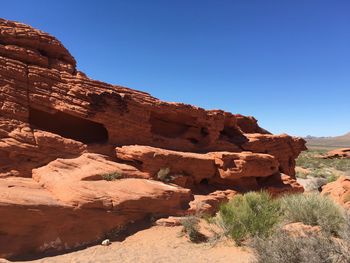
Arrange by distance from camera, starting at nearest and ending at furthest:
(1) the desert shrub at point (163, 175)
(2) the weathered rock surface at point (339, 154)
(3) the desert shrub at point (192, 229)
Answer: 1. (3) the desert shrub at point (192, 229)
2. (1) the desert shrub at point (163, 175)
3. (2) the weathered rock surface at point (339, 154)

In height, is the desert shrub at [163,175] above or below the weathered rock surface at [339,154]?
above

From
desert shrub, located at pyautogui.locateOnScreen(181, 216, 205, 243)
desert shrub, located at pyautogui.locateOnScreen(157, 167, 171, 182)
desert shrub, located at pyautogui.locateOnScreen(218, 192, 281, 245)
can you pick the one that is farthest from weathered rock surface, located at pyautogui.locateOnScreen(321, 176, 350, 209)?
desert shrub, located at pyautogui.locateOnScreen(157, 167, 171, 182)

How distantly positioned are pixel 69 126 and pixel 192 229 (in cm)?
747

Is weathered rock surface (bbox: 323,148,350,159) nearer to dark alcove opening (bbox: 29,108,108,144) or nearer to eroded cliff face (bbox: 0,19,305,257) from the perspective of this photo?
eroded cliff face (bbox: 0,19,305,257)

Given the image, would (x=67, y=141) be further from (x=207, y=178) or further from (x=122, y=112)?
(x=207, y=178)

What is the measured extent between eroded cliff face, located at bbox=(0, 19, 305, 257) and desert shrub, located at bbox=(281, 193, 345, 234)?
3647 millimetres

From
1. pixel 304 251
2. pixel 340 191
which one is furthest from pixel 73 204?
pixel 340 191

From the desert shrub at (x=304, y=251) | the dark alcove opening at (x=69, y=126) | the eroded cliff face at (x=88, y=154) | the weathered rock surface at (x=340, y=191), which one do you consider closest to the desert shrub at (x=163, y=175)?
the eroded cliff face at (x=88, y=154)

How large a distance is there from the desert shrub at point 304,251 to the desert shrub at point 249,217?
2312 millimetres

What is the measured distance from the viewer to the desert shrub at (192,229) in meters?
9.74

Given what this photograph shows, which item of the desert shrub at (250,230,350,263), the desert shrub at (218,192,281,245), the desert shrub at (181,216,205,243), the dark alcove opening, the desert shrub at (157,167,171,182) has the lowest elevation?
the desert shrub at (181,216,205,243)

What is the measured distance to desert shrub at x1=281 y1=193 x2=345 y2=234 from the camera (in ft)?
28.7

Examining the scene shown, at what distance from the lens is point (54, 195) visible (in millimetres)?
9969

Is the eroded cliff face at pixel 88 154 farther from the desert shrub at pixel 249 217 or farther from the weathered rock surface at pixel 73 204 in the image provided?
the desert shrub at pixel 249 217
